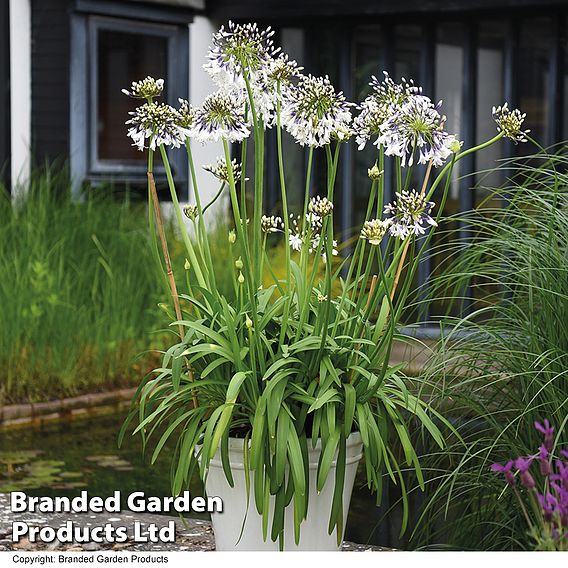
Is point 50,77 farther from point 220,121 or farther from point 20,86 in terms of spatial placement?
point 220,121

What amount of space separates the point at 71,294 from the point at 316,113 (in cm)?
386

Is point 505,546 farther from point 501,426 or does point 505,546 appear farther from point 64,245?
point 64,245

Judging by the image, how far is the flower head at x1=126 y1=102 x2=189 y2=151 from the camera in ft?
9.04

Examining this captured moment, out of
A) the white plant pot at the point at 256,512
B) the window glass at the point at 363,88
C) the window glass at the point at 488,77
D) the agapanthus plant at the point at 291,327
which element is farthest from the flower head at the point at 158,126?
the window glass at the point at 488,77

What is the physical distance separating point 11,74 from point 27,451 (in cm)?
297

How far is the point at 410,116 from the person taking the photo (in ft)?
8.71

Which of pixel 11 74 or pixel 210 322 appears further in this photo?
pixel 11 74

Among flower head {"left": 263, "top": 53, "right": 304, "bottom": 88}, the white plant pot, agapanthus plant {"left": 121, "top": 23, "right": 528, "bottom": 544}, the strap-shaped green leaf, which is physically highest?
flower head {"left": 263, "top": 53, "right": 304, "bottom": 88}

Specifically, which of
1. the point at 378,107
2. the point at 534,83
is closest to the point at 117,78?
the point at 378,107

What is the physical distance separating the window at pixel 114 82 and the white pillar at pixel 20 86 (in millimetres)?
277

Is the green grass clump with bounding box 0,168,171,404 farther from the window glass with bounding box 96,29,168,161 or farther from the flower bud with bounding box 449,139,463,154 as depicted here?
the flower bud with bounding box 449,139,463,154

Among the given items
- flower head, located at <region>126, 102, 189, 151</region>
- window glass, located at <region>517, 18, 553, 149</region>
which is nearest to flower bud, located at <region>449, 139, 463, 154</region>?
flower head, located at <region>126, 102, 189, 151</region>

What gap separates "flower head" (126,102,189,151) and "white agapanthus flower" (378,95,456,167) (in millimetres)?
482
